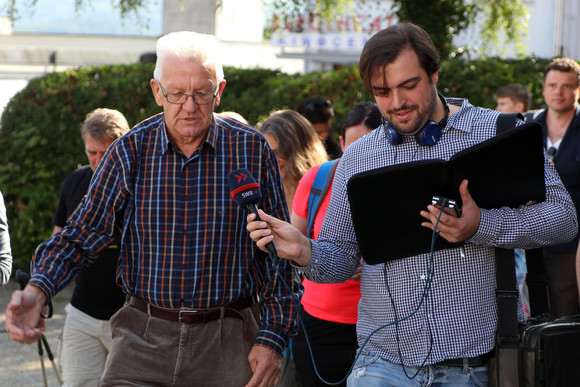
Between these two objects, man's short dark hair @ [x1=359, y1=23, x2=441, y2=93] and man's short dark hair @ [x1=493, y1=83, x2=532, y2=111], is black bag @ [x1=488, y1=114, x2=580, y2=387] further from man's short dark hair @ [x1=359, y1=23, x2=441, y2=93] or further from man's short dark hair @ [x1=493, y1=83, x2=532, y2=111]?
man's short dark hair @ [x1=493, y1=83, x2=532, y2=111]

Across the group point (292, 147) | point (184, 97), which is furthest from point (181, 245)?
point (292, 147)

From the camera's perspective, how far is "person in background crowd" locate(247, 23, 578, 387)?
110 inches

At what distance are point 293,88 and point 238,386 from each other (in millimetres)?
6804

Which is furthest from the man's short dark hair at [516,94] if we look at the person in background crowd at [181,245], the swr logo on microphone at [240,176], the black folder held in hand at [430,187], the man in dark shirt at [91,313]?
the swr logo on microphone at [240,176]

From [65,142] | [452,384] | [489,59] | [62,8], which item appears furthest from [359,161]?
[62,8]

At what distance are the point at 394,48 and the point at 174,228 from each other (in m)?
1.16

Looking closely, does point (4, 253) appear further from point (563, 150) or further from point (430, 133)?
point (563, 150)

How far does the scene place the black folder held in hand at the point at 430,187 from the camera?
2680 mm

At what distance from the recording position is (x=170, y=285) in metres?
3.21

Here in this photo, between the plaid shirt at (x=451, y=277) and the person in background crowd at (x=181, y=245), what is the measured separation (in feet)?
1.53

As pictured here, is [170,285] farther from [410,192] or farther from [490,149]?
[490,149]

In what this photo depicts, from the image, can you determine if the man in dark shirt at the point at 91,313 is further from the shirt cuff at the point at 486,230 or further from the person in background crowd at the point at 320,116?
the shirt cuff at the point at 486,230

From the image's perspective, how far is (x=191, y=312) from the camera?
3.24 metres

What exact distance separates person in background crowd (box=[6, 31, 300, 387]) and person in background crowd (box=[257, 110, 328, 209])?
1.86 m
